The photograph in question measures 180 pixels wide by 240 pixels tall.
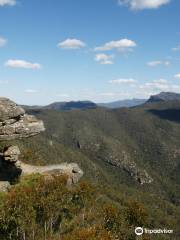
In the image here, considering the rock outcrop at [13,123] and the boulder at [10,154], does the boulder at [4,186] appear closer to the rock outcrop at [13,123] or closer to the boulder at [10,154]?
the boulder at [10,154]

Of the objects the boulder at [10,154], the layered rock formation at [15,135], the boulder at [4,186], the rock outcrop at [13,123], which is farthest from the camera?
the boulder at [10,154]

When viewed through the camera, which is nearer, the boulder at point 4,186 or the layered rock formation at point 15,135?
the layered rock formation at point 15,135

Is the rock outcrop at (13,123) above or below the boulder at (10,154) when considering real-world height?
above

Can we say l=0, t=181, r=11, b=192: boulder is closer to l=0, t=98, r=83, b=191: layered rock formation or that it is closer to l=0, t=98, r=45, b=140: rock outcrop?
l=0, t=98, r=83, b=191: layered rock formation

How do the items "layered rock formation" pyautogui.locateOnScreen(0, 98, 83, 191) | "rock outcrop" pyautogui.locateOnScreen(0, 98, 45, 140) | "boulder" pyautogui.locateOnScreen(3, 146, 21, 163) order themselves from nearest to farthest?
"rock outcrop" pyautogui.locateOnScreen(0, 98, 45, 140) → "layered rock formation" pyautogui.locateOnScreen(0, 98, 83, 191) → "boulder" pyautogui.locateOnScreen(3, 146, 21, 163)

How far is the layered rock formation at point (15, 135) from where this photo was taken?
6569 centimetres

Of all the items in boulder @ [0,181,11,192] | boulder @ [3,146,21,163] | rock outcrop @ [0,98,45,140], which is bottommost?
boulder @ [0,181,11,192]

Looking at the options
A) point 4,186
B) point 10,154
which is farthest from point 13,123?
point 4,186

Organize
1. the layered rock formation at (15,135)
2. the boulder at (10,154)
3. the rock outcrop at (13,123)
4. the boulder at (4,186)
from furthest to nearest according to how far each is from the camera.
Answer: the boulder at (10,154) < the boulder at (4,186) < the layered rock formation at (15,135) < the rock outcrop at (13,123)

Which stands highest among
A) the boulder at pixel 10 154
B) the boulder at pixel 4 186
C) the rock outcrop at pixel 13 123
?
the rock outcrop at pixel 13 123

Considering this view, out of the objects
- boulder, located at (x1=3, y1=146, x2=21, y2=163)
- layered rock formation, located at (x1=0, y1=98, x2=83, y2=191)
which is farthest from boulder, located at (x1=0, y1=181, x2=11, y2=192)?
boulder, located at (x1=3, y1=146, x2=21, y2=163)

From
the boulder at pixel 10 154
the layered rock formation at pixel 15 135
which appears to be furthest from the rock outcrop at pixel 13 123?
the boulder at pixel 10 154

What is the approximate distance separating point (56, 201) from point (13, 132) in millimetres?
19526

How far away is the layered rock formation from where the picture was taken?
216 feet
